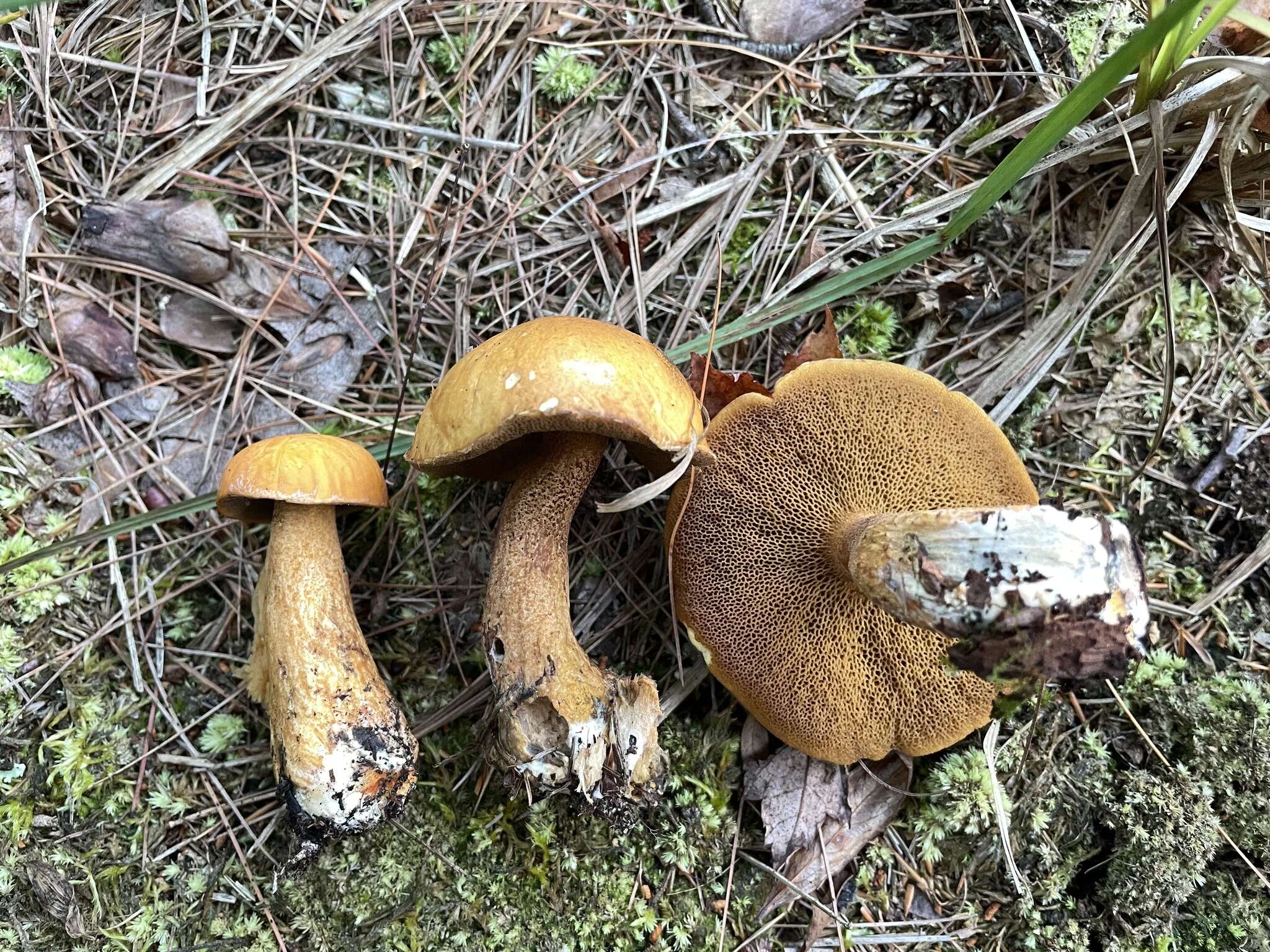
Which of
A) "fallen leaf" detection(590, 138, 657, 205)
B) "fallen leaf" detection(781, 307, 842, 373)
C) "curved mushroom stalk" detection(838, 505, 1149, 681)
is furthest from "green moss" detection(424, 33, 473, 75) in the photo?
"curved mushroom stalk" detection(838, 505, 1149, 681)

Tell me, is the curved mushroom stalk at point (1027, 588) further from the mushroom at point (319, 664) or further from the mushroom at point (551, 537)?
the mushroom at point (319, 664)

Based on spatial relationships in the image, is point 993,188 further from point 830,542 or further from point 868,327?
point 830,542

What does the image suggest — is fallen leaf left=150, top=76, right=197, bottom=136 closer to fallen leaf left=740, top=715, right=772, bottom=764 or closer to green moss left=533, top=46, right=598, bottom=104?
green moss left=533, top=46, right=598, bottom=104

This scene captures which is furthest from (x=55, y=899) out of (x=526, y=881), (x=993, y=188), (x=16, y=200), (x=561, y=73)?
(x=993, y=188)

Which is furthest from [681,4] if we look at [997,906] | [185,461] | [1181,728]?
[997,906]

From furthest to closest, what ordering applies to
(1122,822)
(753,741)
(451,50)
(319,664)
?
(451,50) < (753,741) < (1122,822) < (319,664)

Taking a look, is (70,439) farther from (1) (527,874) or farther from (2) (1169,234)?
(2) (1169,234)
